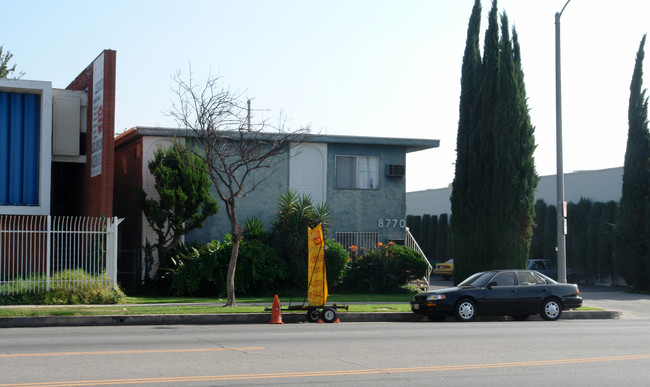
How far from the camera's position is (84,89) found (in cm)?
2583

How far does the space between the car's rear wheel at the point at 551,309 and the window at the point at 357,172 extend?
34.6 ft

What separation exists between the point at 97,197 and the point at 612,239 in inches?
884

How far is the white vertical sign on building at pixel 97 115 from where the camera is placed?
76.1ft

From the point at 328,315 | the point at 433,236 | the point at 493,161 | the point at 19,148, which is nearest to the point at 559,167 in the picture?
the point at 493,161

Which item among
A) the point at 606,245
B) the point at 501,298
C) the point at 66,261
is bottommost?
the point at 501,298

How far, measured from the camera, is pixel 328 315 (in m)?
17.7

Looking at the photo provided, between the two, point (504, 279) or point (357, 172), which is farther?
point (357, 172)

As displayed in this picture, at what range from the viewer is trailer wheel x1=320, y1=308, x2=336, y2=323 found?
57.9 ft

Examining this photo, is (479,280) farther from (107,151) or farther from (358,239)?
(107,151)

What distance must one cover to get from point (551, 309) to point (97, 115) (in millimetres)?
14702

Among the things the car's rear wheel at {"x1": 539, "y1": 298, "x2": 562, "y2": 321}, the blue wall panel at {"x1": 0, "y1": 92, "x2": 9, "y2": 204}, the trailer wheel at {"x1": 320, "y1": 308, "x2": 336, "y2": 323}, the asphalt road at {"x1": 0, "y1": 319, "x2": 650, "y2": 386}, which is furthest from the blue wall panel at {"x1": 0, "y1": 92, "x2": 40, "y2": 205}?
the car's rear wheel at {"x1": 539, "y1": 298, "x2": 562, "y2": 321}

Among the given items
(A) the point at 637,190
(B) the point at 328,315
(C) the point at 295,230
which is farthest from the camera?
(A) the point at 637,190

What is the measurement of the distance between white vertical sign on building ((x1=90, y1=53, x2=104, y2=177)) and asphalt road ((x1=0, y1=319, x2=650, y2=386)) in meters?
8.84

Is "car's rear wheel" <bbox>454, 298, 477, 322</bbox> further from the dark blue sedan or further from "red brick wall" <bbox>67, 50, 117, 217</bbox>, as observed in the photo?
"red brick wall" <bbox>67, 50, 117, 217</bbox>
